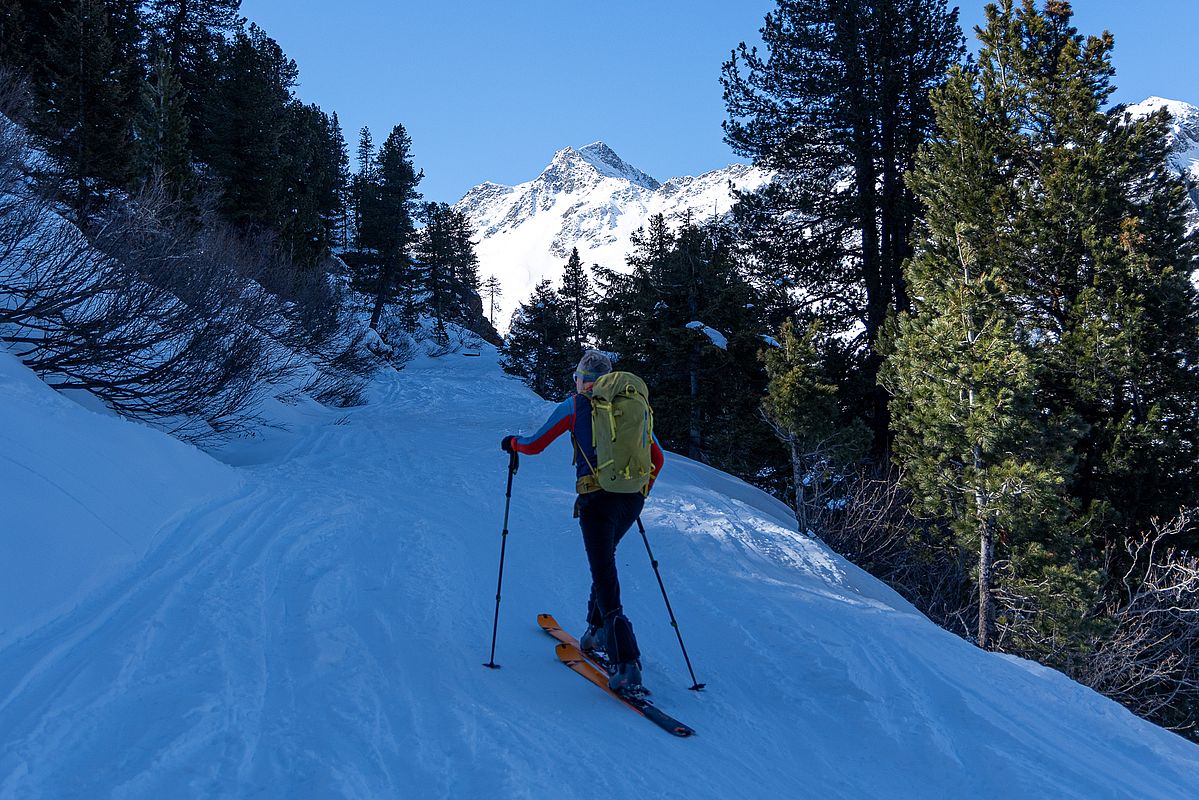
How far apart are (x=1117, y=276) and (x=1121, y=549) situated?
587 cm

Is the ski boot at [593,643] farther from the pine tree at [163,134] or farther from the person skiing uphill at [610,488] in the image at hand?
the pine tree at [163,134]

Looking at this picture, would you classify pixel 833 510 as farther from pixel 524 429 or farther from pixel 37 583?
pixel 37 583

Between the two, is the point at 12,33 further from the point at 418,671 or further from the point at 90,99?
the point at 418,671

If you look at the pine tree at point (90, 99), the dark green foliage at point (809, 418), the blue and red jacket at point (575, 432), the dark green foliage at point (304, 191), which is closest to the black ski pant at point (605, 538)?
the blue and red jacket at point (575, 432)

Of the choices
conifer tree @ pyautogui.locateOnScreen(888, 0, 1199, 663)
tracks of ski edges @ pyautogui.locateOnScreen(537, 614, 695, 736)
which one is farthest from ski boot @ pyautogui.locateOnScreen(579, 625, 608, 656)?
conifer tree @ pyautogui.locateOnScreen(888, 0, 1199, 663)

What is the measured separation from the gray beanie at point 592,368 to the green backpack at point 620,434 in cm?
14

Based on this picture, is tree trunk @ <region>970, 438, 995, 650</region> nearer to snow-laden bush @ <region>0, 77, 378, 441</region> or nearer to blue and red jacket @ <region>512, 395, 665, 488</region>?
blue and red jacket @ <region>512, 395, 665, 488</region>

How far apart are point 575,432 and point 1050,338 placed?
14331 millimetres

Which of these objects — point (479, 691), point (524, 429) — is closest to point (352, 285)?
point (524, 429)

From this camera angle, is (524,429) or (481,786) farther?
(524,429)

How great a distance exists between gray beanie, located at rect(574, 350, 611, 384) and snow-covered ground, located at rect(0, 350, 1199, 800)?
6.63 feet

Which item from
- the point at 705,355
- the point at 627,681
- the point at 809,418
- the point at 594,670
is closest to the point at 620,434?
the point at 627,681

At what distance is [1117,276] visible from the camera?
1374cm

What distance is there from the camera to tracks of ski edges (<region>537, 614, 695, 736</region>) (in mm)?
3920
